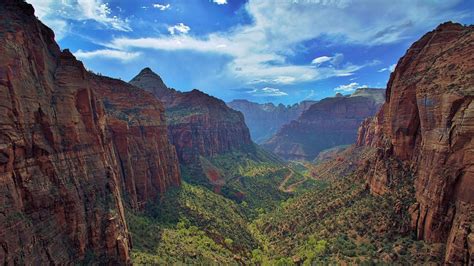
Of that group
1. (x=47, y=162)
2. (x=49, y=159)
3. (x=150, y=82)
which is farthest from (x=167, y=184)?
(x=150, y=82)

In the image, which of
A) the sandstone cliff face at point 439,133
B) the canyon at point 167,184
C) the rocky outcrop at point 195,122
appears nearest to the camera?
the canyon at point 167,184

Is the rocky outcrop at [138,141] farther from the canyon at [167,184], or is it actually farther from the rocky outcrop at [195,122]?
the rocky outcrop at [195,122]

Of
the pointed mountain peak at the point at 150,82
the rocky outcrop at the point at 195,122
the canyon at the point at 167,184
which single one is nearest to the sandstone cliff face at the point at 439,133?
the canyon at the point at 167,184

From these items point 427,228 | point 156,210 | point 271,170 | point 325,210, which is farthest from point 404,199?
point 271,170

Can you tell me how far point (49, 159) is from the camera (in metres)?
33.0

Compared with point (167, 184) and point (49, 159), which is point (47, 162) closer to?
point (49, 159)

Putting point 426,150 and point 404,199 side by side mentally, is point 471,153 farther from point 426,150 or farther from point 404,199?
point 404,199

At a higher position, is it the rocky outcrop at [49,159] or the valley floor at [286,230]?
the rocky outcrop at [49,159]

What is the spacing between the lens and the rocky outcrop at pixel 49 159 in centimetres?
2744

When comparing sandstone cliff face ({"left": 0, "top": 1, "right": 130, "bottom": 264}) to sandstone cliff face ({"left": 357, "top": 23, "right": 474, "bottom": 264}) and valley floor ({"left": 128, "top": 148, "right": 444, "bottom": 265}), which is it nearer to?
valley floor ({"left": 128, "top": 148, "right": 444, "bottom": 265})

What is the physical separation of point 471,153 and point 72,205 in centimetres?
4801

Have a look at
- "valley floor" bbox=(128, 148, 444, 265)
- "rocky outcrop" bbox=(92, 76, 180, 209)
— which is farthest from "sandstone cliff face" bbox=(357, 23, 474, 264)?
"rocky outcrop" bbox=(92, 76, 180, 209)

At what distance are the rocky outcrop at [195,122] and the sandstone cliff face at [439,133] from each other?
87317 millimetres

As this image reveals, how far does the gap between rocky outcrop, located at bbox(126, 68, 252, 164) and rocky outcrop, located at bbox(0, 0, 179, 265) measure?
75.0 meters
